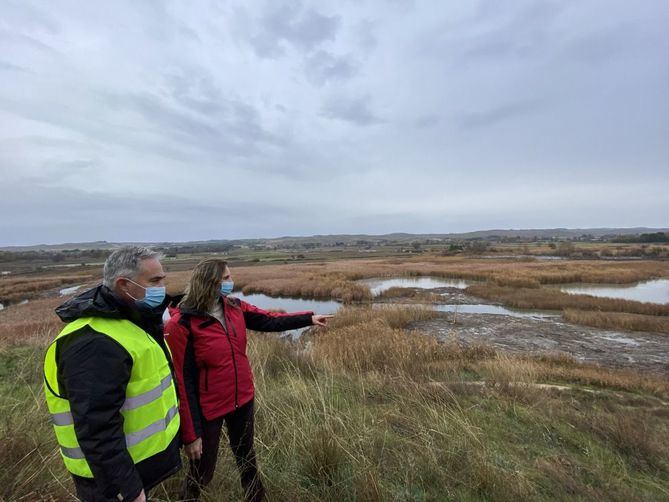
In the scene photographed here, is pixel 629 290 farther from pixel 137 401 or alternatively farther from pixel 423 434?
pixel 137 401

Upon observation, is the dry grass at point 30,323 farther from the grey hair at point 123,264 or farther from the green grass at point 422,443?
the grey hair at point 123,264

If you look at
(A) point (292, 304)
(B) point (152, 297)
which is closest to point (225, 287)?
(B) point (152, 297)

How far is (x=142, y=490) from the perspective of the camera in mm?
1731

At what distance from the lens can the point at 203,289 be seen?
2.65 metres

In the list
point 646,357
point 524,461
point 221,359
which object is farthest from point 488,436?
point 646,357

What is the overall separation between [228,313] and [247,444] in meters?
1.12

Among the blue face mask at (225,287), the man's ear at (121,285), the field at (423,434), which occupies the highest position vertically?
the man's ear at (121,285)

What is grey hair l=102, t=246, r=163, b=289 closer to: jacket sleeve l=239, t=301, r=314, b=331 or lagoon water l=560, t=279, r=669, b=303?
jacket sleeve l=239, t=301, r=314, b=331

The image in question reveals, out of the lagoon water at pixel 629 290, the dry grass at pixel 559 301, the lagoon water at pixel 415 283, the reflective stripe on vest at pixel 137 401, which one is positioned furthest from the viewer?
the lagoon water at pixel 415 283

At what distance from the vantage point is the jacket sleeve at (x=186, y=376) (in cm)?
244

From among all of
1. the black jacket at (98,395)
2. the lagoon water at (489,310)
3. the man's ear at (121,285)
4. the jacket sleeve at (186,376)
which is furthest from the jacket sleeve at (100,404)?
the lagoon water at (489,310)

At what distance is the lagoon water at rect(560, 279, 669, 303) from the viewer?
2411 centimetres

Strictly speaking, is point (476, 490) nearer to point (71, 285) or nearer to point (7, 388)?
point (7, 388)

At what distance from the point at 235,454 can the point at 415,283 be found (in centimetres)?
3129
